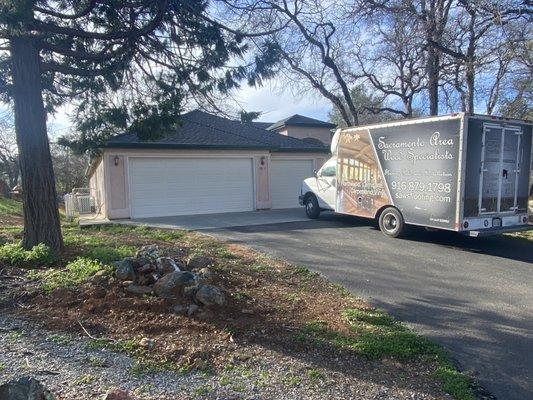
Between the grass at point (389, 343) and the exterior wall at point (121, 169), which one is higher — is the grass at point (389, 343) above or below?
below

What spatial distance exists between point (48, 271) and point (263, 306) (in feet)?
10.9

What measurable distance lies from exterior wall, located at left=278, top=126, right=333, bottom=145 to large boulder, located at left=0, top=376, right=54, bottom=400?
27.8 metres

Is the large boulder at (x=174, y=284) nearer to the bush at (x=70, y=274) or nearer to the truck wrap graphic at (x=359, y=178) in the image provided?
the bush at (x=70, y=274)

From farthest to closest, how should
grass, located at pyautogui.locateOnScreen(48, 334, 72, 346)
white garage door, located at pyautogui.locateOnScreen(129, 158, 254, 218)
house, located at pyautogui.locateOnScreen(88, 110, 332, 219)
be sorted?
1. white garage door, located at pyautogui.locateOnScreen(129, 158, 254, 218)
2. house, located at pyautogui.locateOnScreen(88, 110, 332, 219)
3. grass, located at pyautogui.locateOnScreen(48, 334, 72, 346)

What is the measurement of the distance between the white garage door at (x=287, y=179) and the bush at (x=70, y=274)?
40.3 ft

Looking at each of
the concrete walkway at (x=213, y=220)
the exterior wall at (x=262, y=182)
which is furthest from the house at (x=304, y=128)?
the concrete walkway at (x=213, y=220)

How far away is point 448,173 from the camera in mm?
8961

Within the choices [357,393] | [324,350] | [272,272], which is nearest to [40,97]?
[272,272]

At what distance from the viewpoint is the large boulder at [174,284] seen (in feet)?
16.5

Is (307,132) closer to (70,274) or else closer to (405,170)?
(405,170)

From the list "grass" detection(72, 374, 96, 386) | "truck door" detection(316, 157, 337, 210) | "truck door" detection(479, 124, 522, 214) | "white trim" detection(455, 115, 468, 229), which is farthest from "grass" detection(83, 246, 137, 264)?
"truck door" detection(479, 124, 522, 214)

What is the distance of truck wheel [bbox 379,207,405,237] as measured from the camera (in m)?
10.4

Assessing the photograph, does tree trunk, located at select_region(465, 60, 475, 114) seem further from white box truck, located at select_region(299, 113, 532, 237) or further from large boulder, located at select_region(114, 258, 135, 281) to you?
large boulder, located at select_region(114, 258, 135, 281)

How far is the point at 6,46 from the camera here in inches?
291
